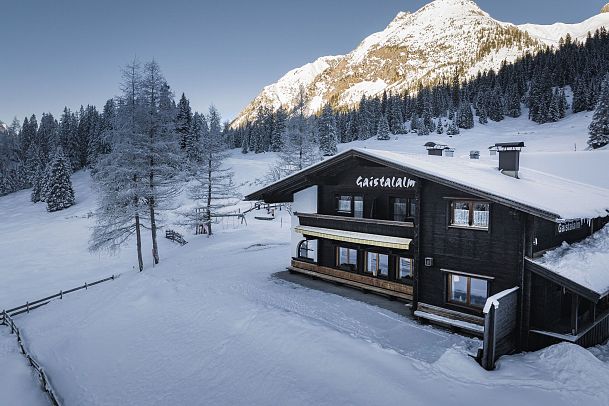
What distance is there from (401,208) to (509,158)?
532 centimetres

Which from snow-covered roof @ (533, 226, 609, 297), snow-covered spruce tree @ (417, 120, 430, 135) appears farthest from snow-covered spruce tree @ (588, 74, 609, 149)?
snow-covered roof @ (533, 226, 609, 297)

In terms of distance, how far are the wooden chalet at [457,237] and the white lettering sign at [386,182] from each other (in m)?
0.05

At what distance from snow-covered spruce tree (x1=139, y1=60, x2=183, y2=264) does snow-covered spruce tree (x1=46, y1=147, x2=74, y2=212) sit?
4297cm

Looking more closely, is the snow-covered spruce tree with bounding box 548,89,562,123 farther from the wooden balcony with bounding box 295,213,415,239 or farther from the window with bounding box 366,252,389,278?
the window with bounding box 366,252,389,278

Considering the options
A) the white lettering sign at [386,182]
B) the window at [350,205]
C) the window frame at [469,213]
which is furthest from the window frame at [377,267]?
the window frame at [469,213]

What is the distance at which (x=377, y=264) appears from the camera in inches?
682

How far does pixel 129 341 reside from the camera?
14.8 m

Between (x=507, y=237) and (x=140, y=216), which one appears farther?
(x=140, y=216)

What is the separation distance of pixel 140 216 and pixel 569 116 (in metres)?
101

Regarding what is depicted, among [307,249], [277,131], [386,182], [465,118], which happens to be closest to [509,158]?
[386,182]

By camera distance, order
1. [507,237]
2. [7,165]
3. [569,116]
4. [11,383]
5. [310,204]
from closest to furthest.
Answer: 1. [507,237]
2. [11,383]
3. [310,204]
4. [569,116]
5. [7,165]

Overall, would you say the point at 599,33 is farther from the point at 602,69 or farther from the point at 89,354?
the point at 89,354

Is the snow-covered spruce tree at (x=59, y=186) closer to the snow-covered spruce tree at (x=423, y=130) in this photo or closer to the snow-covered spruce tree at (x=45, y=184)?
the snow-covered spruce tree at (x=45, y=184)

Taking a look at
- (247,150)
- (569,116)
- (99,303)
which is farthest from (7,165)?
(569,116)
